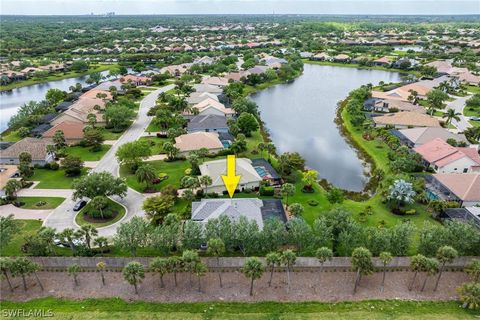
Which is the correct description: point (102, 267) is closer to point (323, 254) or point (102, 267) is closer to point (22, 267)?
point (22, 267)

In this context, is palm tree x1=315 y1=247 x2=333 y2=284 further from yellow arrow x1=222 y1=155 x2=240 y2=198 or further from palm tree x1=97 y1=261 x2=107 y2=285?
palm tree x1=97 y1=261 x2=107 y2=285

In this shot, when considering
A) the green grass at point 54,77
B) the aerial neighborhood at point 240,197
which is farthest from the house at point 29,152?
the green grass at point 54,77

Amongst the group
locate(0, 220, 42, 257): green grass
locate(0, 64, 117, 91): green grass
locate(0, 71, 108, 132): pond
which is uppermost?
locate(0, 220, 42, 257): green grass


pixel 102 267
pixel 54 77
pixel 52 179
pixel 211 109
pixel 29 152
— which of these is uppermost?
pixel 102 267

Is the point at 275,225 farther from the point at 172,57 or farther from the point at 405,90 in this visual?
the point at 172,57

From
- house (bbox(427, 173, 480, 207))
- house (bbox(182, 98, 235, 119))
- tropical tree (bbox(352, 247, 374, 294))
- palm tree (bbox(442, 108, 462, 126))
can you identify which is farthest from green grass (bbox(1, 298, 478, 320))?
house (bbox(182, 98, 235, 119))

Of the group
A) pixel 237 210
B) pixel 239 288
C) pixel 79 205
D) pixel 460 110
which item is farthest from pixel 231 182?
pixel 460 110

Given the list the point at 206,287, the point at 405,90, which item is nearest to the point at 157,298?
the point at 206,287
